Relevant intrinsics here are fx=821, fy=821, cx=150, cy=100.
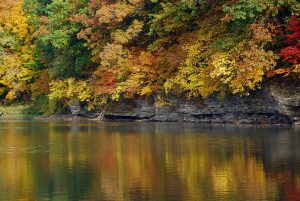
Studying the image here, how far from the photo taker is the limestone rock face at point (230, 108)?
41.6 m

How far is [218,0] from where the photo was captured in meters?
48.2

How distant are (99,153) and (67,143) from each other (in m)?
5.43

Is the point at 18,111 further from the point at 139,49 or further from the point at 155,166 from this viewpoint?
the point at 155,166

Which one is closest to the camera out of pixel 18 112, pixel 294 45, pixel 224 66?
pixel 294 45

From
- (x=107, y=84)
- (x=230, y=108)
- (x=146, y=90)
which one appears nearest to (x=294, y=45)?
(x=230, y=108)

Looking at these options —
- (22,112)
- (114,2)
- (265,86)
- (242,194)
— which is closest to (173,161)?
(242,194)

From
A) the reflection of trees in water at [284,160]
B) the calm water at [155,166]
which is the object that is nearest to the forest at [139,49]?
the calm water at [155,166]

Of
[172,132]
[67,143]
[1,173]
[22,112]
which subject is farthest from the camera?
[22,112]

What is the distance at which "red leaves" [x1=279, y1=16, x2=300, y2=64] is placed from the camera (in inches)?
1566

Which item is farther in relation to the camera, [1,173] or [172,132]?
[172,132]

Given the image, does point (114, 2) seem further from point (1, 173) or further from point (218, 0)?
point (1, 173)

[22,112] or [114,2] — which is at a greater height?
[114,2]

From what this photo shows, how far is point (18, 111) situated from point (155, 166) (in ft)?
156

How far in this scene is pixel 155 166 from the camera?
26312 mm
